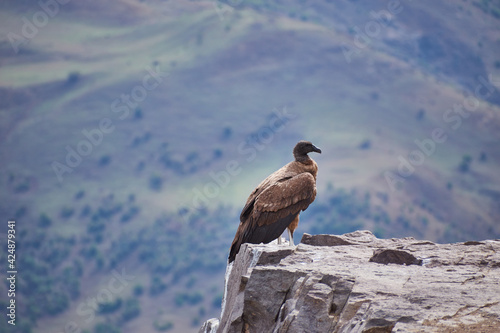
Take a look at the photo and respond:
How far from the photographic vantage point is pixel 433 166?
5276 inches

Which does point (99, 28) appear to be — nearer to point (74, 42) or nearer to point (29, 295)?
point (74, 42)

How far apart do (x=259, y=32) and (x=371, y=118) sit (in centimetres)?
3510

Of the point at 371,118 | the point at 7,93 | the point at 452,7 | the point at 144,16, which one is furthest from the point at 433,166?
the point at 7,93

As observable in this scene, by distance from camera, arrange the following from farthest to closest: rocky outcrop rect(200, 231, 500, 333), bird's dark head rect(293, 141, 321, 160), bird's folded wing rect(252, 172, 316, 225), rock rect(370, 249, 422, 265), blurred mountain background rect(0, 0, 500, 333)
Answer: blurred mountain background rect(0, 0, 500, 333), bird's dark head rect(293, 141, 321, 160), bird's folded wing rect(252, 172, 316, 225), rock rect(370, 249, 422, 265), rocky outcrop rect(200, 231, 500, 333)

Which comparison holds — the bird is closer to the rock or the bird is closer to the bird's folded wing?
the bird's folded wing

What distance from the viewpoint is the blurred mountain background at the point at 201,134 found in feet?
385

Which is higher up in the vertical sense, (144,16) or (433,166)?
(144,16)

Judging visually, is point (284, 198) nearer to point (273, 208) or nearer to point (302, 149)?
point (273, 208)

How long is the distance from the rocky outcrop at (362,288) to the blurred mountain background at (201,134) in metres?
89.5

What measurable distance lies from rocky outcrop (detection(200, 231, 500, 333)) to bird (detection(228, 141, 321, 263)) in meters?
0.87

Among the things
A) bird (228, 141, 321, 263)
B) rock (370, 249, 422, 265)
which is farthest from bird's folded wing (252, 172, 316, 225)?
rock (370, 249, 422, 265)

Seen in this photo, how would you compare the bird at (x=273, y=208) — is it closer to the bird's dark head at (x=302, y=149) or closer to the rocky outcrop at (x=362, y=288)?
the bird's dark head at (x=302, y=149)

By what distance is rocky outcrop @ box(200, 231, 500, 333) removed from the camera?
382 inches

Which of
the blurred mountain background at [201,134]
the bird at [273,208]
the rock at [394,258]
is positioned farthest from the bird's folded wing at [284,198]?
the blurred mountain background at [201,134]
